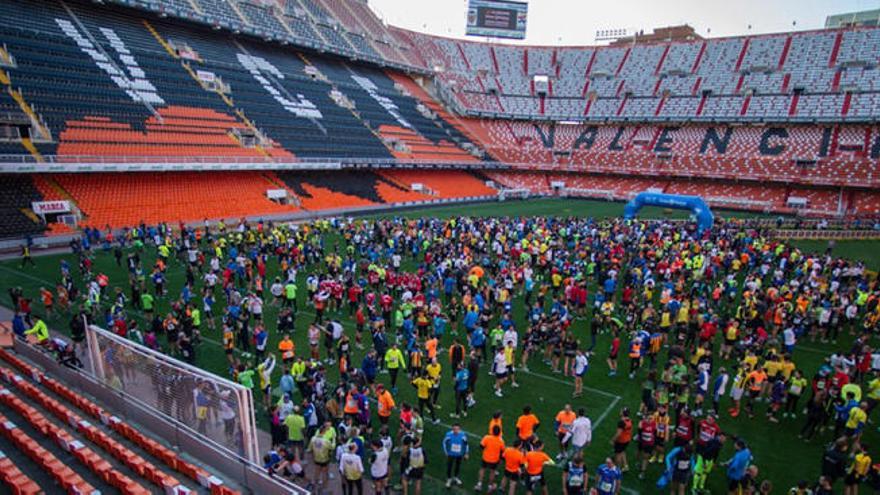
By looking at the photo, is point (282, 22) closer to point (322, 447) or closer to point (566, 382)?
point (566, 382)

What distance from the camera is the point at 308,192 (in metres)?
38.5

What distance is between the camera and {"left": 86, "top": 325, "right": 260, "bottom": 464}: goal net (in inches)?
284

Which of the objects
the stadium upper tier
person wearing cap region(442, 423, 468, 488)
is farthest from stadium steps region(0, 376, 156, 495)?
the stadium upper tier

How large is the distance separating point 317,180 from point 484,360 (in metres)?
30.9

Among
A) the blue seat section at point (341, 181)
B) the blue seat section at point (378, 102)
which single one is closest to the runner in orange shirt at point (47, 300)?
the blue seat section at point (341, 181)

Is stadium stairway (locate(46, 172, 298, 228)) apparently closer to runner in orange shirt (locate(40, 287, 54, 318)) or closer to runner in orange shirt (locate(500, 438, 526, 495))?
runner in orange shirt (locate(40, 287, 54, 318))

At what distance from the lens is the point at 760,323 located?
45.5ft

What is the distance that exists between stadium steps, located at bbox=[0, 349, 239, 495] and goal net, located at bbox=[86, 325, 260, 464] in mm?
448

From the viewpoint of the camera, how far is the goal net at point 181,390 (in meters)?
7.20

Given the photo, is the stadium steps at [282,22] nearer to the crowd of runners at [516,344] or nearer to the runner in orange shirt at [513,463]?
the crowd of runners at [516,344]

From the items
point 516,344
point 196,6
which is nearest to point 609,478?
point 516,344

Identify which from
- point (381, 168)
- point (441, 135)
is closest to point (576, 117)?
point (441, 135)

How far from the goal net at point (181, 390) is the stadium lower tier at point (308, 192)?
20.2m

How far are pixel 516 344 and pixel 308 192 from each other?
2973 cm
